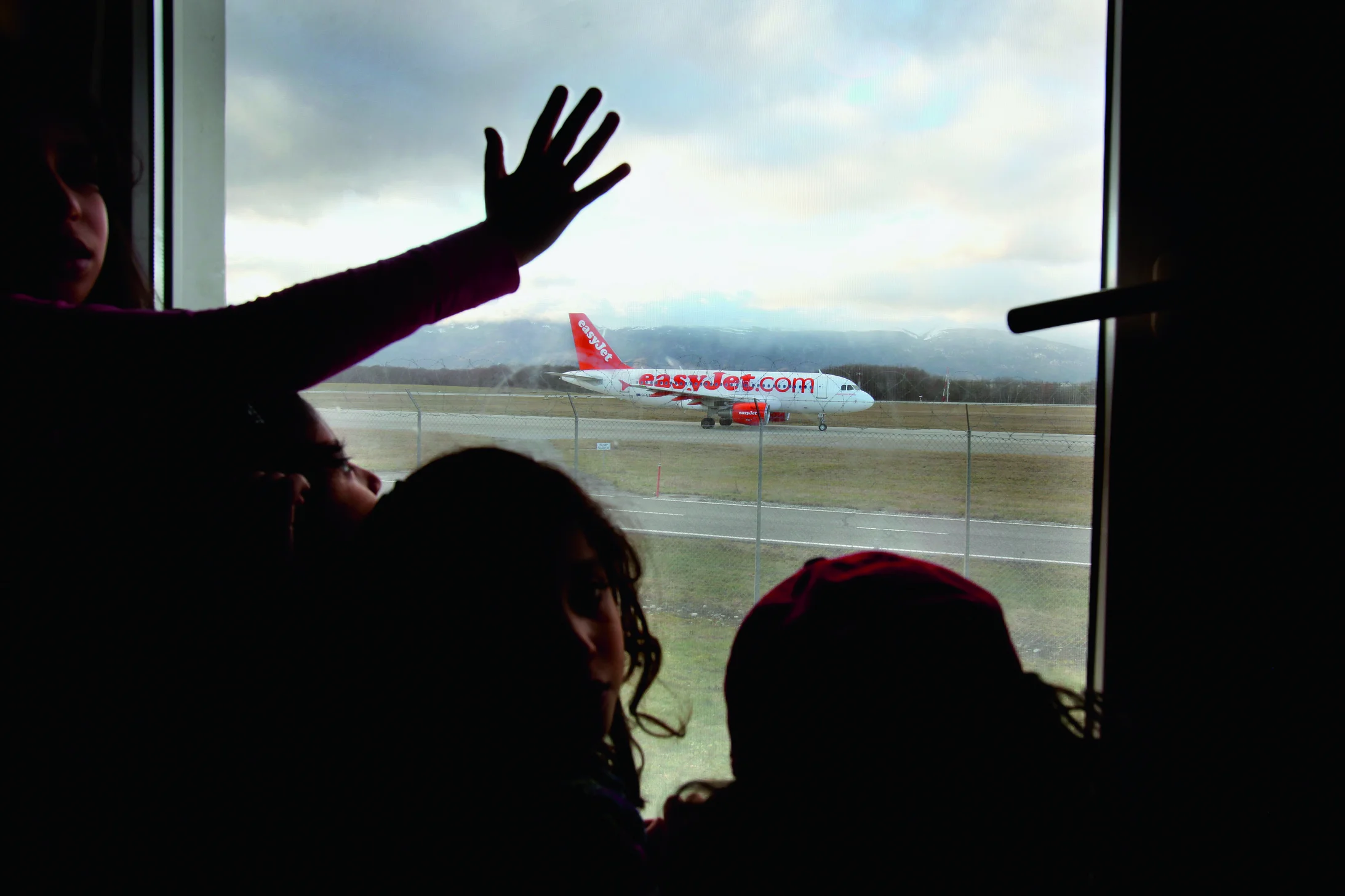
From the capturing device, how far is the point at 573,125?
0.55 m

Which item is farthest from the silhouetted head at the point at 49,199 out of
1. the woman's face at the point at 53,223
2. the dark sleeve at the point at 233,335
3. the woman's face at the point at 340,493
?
the woman's face at the point at 340,493

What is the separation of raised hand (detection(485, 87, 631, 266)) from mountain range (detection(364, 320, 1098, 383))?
0.32m

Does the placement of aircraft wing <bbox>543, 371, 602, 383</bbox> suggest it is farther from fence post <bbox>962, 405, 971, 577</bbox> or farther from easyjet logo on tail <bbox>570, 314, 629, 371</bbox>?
fence post <bbox>962, 405, 971, 577</bbox>

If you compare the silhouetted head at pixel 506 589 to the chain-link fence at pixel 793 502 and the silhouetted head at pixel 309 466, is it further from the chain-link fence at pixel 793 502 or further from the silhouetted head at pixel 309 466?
the chain-link fence at pixel 793 502

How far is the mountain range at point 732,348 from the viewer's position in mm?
840

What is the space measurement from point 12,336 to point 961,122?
0.88 meters

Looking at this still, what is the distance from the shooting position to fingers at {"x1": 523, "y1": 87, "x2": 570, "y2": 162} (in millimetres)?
533

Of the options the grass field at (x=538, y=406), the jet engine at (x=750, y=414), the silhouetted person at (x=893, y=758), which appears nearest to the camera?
the silhouetted person at (x=893, y=758)

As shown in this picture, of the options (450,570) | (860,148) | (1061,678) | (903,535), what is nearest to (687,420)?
(903,535)

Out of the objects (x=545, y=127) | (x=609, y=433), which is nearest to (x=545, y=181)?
(x=545, y=127)

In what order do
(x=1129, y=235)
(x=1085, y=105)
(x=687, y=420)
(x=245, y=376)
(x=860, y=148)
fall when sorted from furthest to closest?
(x=687, y=420)
(x=860, y=148)
(x=1085, y=105)
(x=1129, y=235)
(x=245, y=376)

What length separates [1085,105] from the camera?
2.35 ft

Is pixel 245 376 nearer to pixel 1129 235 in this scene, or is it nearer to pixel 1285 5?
pixel 1129 235

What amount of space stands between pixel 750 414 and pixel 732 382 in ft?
1.15
